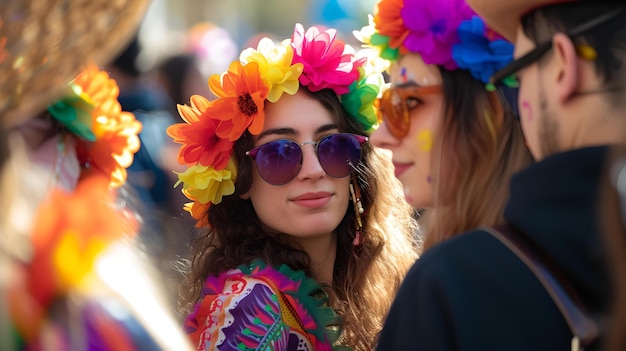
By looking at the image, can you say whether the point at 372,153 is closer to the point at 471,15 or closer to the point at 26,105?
the point at 471,15

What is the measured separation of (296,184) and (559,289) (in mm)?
1556

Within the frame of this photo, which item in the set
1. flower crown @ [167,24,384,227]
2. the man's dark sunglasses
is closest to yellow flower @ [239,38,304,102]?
flower crown @ [167,24,384,227]

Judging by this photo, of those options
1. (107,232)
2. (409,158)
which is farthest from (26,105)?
(409,158)

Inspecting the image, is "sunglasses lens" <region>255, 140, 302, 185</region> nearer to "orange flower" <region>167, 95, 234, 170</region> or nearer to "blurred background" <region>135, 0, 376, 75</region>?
"orange flower" <region>167, 95, 234, 170</region>

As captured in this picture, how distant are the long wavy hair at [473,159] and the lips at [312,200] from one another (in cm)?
70

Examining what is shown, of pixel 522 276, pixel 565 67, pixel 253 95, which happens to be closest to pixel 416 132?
pixel 253 95

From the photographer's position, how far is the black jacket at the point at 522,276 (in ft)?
5.24

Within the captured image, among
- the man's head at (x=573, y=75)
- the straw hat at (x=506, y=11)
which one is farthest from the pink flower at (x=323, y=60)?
the man's head at (x=573, y=75)

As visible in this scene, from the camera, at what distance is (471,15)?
249 cm

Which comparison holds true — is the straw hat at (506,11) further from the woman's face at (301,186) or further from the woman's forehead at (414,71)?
the woman's face at (301,186)

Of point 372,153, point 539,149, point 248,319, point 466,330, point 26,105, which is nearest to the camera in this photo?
point 26,105

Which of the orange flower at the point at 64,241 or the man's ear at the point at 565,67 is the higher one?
the man's ear at the point at 565,67

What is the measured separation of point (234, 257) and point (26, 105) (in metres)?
1.83

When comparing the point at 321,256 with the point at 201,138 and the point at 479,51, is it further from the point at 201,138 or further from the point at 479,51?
the point at 479,51
